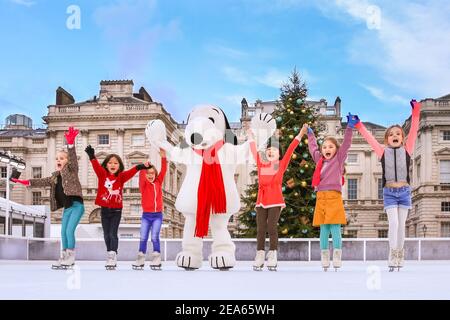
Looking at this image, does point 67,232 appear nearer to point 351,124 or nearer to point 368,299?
point 351,124

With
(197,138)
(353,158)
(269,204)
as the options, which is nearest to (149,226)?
(197,138)

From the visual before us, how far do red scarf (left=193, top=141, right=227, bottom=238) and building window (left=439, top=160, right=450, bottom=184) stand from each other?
4451cm

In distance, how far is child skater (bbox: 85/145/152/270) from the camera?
7.90 m

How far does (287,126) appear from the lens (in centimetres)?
1731

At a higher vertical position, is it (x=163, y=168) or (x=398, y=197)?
(x=163, y=168)

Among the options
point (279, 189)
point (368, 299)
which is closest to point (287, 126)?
point (279, 189)

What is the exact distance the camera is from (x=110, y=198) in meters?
7.89

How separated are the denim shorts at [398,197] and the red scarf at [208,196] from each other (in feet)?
5.99

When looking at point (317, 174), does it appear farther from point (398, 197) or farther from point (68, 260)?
point (68, 260)

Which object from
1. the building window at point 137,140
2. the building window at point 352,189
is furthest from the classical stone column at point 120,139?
the building window at point 352,189

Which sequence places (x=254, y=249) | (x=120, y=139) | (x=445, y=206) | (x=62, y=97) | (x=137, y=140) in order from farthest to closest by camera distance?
1. (x=62, y=97)
2. (x=445, y=206)
3. (x=137, y=140)
4. (x=120, y=139)
5. (x=254, y=249)

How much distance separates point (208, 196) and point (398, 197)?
210cm
